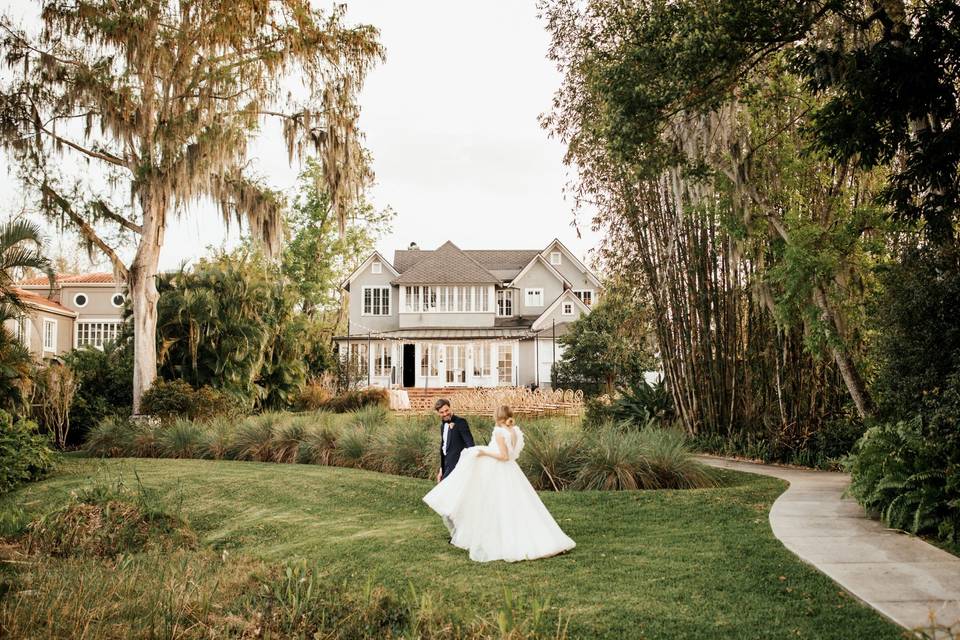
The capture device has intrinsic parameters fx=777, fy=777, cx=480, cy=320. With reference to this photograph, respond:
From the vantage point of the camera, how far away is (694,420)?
14.9 meters

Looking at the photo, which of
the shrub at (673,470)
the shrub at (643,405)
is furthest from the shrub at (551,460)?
the shrub at (643,405)

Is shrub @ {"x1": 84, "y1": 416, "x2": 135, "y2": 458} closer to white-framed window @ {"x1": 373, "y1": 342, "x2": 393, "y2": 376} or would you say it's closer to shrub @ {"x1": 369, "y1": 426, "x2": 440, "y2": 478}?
shrub @ {"x1": 369, "y1": 426, "x2": 440, "y2": 478}

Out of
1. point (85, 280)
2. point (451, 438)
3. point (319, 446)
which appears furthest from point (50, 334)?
point (451, 438)

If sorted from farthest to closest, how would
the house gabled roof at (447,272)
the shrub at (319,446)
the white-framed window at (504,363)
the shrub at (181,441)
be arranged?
the house gabled roof at (447,272), the white-framed window at (504,363), the shrub at (181,441), the shrub at (319,446)

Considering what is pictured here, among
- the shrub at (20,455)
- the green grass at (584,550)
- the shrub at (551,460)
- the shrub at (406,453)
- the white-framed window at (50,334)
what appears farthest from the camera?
the white-framed window at (50,334)

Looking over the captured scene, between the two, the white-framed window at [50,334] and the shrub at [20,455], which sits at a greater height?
the white-framed window at [50,334]

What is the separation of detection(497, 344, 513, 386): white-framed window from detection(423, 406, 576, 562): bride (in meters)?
28.8

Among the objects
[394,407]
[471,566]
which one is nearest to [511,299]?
[394,407]

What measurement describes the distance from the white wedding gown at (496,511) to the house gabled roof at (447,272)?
30.0 meters

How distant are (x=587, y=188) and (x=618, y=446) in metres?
7.45

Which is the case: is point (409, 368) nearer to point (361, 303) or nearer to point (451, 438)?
point (361, 303)

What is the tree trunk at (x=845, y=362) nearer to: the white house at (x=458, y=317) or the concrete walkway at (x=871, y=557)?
the concrete walkway at (x=871, y=557)

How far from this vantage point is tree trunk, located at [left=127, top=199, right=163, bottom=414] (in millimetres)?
18125

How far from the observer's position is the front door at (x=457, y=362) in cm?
3628
